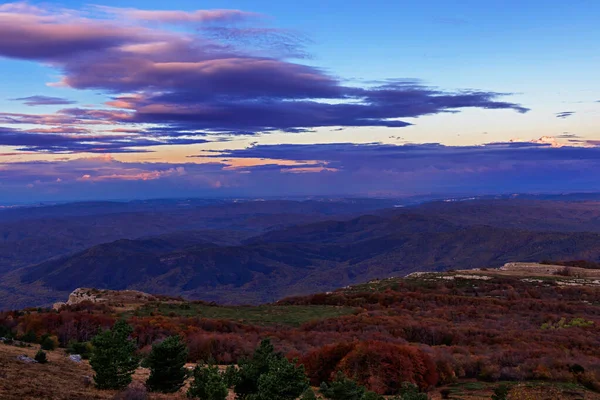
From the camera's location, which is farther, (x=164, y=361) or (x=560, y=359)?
(x=560, y=359)

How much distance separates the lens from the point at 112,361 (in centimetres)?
1703

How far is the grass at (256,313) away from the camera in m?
45.7

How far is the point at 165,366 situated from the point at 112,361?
Result: 1.68 m

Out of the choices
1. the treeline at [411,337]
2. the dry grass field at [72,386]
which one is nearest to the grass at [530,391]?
the dry grass field at [72,386]

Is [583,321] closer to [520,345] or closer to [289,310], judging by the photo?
[520,345]

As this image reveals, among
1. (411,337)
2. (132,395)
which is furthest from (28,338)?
(411,337)

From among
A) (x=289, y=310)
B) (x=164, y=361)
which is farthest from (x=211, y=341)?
(x=289, y=310)

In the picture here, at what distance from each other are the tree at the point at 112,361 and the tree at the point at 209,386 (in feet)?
7.44

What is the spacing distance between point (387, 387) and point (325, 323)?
1998cm

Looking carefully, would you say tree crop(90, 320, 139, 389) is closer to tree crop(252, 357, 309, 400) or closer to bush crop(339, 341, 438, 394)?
tree crop(252, 357, 309, 400)

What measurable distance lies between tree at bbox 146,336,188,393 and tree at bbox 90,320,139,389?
2.46ft

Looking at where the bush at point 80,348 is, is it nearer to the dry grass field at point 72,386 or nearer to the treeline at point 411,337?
the treeline at point 411,337

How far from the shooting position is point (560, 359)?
23734 millimetres

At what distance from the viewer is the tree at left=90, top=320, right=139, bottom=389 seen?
667 inches
